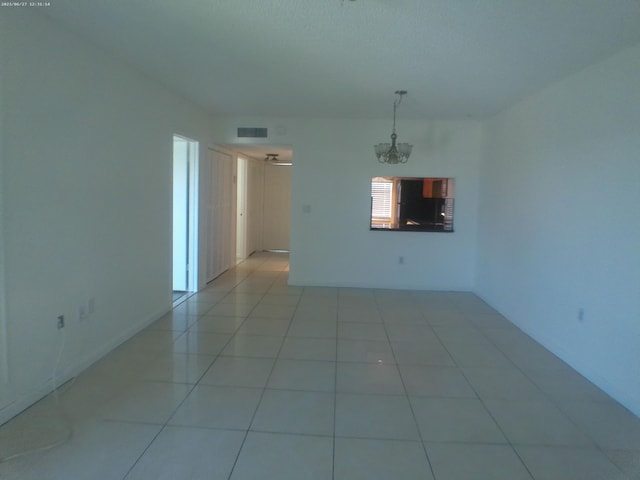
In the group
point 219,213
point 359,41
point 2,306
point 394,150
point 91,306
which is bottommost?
point 91,306

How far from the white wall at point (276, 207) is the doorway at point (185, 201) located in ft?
13.6

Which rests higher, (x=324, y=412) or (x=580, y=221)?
(x=580, y=221)

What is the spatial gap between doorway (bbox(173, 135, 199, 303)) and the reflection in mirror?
8.17ft

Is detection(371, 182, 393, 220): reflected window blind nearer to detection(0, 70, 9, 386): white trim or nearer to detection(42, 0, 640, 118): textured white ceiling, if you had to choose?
detection(42, 0, 640, 118): textured white ceiling

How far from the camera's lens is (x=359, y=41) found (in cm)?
290

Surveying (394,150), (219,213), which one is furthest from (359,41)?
(219,213)

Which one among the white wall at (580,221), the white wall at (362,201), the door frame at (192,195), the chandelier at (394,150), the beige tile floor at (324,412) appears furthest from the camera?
the white wall at (362,201)

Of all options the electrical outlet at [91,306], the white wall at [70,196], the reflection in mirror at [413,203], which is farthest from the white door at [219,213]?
the electrical outlet at [91,306]

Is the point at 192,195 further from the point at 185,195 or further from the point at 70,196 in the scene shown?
the point at 70,196

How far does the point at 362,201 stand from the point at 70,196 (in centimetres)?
390

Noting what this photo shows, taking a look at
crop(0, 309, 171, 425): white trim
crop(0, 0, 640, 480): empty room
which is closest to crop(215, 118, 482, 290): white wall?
crop(0, 0, 640, 480): empty room

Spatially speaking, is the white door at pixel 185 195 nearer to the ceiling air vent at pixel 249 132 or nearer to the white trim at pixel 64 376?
the ceiling air vent at pixel 249 132

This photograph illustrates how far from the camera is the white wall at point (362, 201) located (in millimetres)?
5789

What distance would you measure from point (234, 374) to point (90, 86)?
241 centimetres
